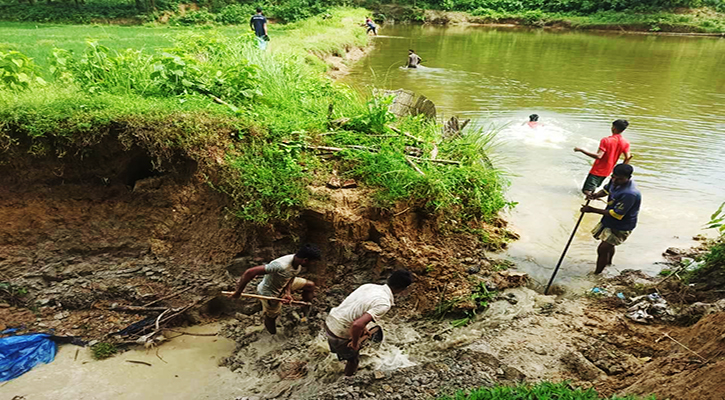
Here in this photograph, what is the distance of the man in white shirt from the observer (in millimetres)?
3602

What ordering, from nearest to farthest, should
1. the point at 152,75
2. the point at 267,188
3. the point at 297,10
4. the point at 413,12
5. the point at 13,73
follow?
the point at 267,188 → the point at 13,73 → the point at 152,75 → the point at 297,10 → the point at 413,12

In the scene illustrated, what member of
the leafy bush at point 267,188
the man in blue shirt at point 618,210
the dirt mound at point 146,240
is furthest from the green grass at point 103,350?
the man in blue shirt at point 618,210

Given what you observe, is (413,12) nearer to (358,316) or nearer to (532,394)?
(358,316)

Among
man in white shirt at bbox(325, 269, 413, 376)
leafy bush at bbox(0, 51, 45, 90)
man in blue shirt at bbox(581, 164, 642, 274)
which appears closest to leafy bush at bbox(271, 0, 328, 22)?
leafy bush at bbox(0, 51, 45, 90)

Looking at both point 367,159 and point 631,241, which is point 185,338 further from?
point 631,241

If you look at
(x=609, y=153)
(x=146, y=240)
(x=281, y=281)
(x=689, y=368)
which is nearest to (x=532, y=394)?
(x=689, y=368)

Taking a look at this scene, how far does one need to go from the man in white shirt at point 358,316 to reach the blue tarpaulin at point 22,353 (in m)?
3.30

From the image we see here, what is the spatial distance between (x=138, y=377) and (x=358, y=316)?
260cm

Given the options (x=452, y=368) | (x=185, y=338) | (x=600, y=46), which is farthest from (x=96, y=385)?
(x=600, y=46)

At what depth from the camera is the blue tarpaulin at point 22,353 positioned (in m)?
4.44

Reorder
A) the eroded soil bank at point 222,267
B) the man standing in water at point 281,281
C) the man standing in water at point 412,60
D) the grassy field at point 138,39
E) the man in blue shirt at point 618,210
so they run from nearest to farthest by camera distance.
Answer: the man standing in water at point 281,281 < the eroded soil bank at point 222,267 < the man in blue shirt at point 618,210 < the grassy field at point 138,39 < the man standing in water at point 412,60

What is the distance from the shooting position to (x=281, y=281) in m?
4.50

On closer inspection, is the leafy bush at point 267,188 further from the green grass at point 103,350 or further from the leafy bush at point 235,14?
the leafy bush at point 235,14

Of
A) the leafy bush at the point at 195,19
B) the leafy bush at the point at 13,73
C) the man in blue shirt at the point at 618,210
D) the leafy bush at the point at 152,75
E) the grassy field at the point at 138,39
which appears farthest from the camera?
the leafy bush at the point at 195,19
